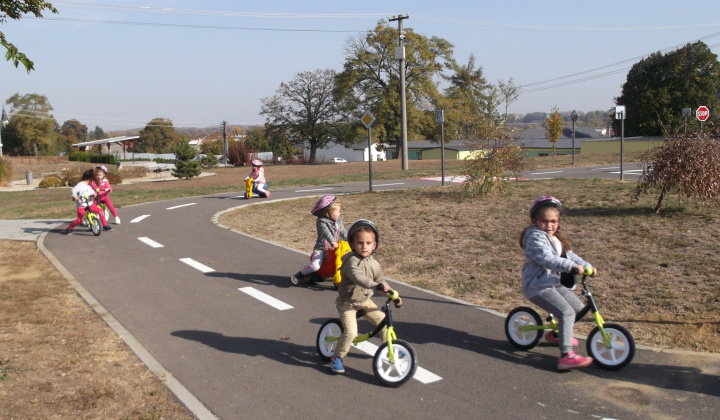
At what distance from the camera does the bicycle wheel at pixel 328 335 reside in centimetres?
523

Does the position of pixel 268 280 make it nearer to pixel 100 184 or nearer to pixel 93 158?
pixel 100 184

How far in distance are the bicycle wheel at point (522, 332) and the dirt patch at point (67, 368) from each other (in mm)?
2914

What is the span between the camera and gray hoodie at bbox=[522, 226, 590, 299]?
4820 mm

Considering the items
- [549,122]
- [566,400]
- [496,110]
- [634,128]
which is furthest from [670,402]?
[634,128]

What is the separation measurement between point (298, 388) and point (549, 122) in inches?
2184

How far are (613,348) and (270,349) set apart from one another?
303 centimetres

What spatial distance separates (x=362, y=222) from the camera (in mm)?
4922

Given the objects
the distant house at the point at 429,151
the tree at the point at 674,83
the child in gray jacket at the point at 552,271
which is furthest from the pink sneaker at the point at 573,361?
the distant house at the point at 429,151

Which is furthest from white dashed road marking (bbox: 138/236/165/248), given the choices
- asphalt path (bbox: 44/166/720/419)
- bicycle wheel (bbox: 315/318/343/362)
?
bicycle wheel (bbox: 315/318/343/362)

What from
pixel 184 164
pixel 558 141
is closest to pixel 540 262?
pixel 184 164

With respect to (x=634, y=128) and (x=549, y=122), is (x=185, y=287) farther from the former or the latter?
(x=634, y=128)

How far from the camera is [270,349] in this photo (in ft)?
18.4

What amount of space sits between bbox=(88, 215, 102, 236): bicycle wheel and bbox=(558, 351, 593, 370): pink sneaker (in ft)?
36.2

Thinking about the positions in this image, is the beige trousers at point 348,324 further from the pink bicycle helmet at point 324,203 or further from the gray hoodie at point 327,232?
the gray hoodie at point 327,232
